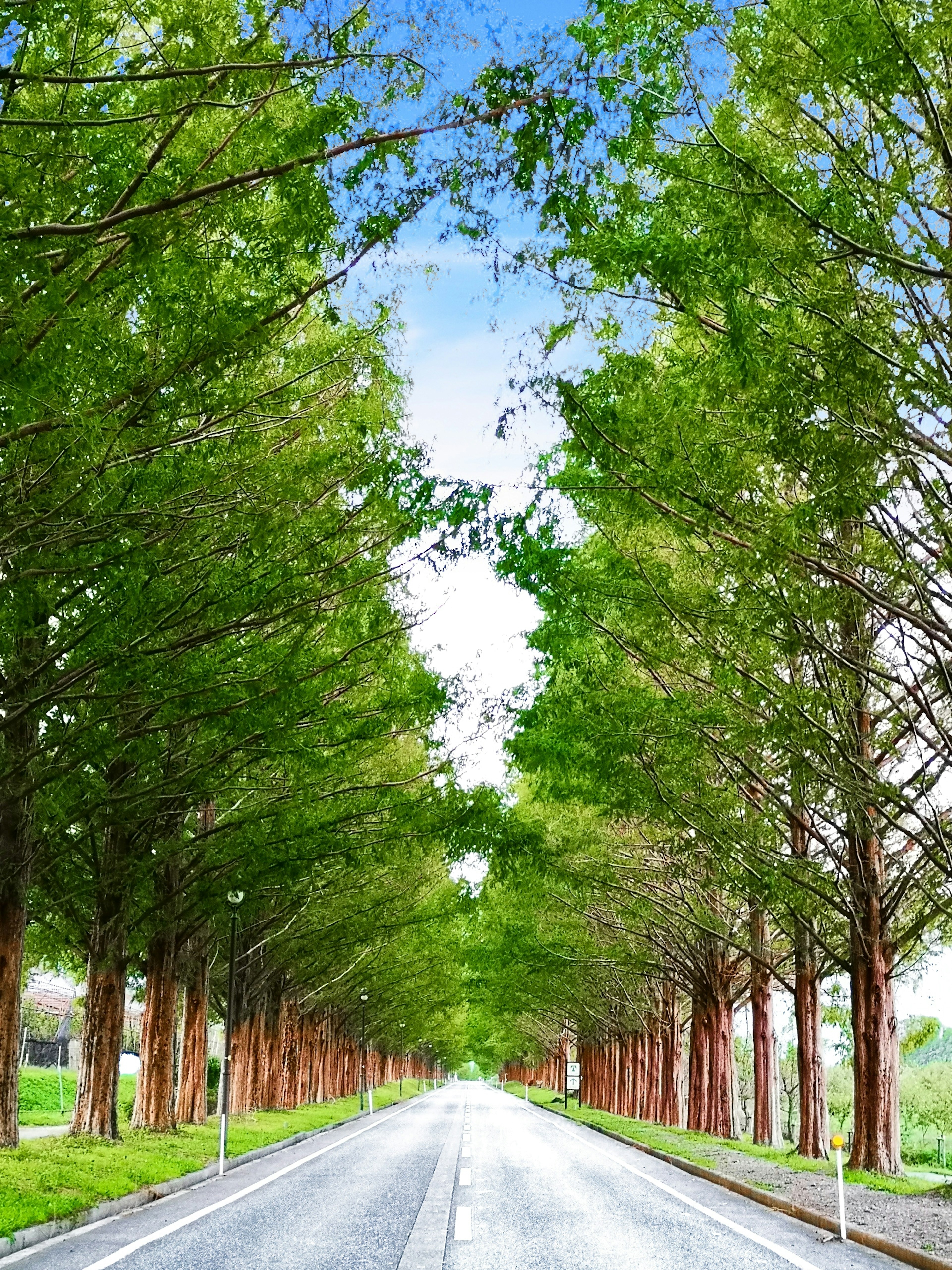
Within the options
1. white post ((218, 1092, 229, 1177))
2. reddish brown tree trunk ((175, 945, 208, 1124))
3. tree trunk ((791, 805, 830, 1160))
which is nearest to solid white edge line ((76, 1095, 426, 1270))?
white post ((218, 1092, 229, 1177))

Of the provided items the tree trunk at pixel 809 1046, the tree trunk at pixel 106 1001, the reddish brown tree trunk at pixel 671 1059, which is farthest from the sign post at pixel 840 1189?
the reddish brown tree trunk at pixel 671 1059

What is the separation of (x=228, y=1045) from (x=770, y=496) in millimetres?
13893

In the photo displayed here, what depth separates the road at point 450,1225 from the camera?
29.3 ft

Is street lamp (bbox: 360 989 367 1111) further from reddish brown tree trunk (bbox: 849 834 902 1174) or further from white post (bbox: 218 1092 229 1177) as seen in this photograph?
reddish brown tree trunk (bbox: 849 834 902 1174)

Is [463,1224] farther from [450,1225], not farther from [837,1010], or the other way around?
[837,1010]

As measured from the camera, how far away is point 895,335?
8984 millimetres

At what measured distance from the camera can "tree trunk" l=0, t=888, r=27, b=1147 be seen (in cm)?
1356

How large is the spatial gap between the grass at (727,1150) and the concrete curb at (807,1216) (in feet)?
0.49

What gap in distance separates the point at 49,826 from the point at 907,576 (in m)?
11.8

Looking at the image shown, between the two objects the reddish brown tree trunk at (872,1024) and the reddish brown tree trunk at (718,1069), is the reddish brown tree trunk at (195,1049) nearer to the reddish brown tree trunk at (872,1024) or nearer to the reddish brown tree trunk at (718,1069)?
the reddish brown tree trunk at (718,1069)

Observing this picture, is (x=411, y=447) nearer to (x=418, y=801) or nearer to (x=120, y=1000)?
Answer: (x=418, y=801)

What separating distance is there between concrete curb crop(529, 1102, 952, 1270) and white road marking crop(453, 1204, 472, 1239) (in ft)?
11.7

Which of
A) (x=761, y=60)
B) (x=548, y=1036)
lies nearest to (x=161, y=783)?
(x=761, y=60)

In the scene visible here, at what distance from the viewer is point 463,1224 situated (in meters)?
11.3
